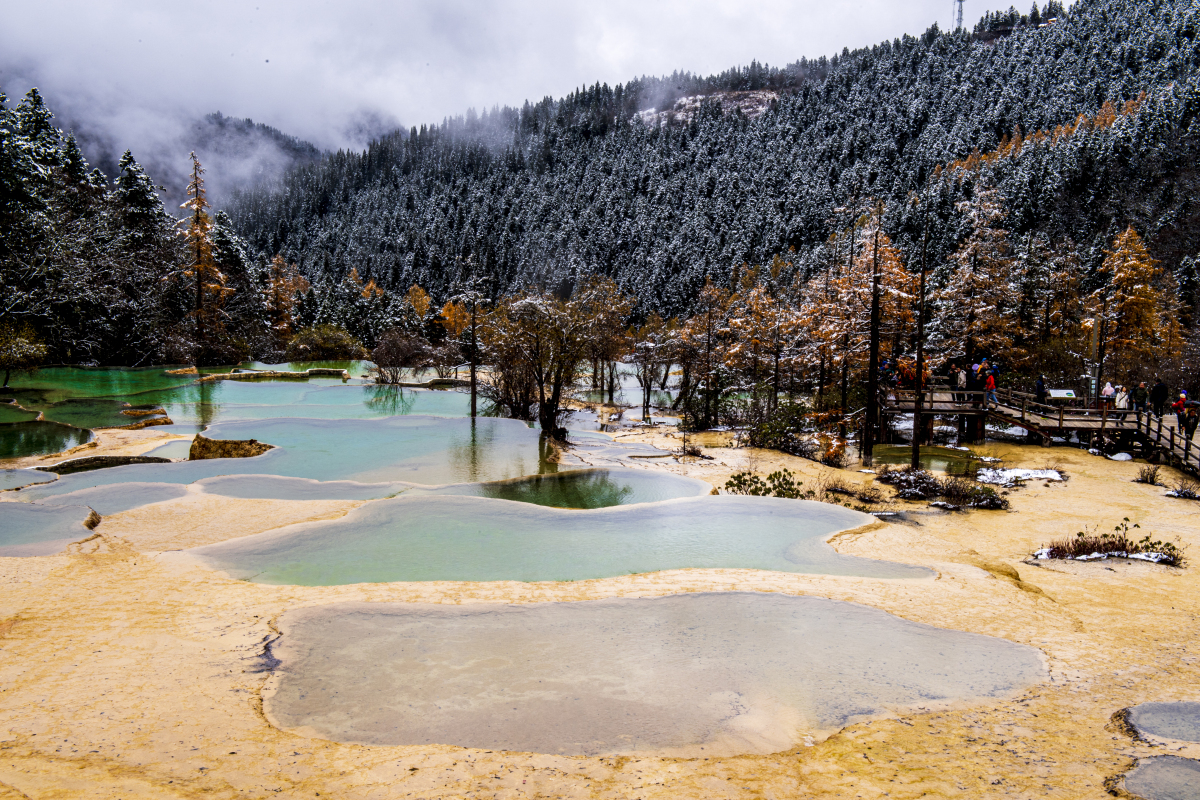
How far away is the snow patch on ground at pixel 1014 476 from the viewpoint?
1852cm

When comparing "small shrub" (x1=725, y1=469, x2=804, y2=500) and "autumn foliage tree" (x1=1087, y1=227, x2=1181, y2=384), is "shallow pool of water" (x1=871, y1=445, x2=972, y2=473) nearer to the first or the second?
"small shrub" (x1=725, y1=469, x2=804, y2=500)

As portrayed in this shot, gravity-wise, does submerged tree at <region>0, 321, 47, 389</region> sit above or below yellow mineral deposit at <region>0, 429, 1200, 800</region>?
above

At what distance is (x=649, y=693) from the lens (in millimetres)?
6375

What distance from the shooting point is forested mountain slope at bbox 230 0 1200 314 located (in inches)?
2982

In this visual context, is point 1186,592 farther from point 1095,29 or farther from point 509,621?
point 1095,29

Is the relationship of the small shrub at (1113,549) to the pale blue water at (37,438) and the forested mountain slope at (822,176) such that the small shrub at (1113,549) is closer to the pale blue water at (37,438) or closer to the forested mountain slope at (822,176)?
the pale blue water at (37,438)

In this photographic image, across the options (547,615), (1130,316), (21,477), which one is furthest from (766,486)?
(1130,316)

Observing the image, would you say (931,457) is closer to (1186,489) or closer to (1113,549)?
(1186,489)

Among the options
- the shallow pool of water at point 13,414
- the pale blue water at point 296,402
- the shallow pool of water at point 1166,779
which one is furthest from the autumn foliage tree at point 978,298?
the shallow pool of water at point 13,414

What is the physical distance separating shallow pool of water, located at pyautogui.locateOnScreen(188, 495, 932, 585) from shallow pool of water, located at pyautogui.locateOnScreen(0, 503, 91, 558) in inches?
99.6

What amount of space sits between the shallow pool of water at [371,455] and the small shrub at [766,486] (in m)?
6.04

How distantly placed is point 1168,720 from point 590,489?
1331cm

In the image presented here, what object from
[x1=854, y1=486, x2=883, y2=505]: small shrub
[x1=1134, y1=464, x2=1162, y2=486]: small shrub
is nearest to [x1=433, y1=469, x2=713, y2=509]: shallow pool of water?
[x1=854, y1=486, x2=883, y2=505]: small shrub

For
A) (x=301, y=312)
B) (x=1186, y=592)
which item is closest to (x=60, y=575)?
(x=1186, y=592)
